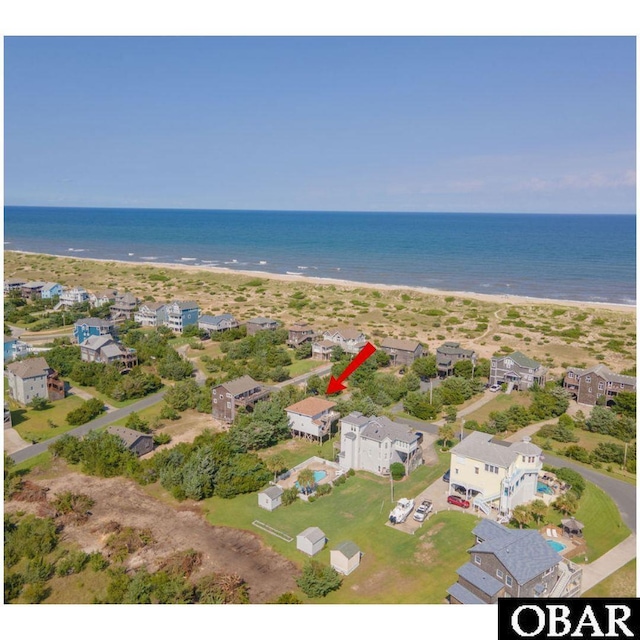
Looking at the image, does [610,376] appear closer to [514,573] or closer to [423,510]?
[423,510]

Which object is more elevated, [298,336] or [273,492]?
[298,336]

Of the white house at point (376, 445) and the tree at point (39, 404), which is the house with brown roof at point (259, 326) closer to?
the tree at point (39, 404)

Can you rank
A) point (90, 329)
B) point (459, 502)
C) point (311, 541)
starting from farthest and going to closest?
point (90, 329)
point (459, 502)
point (311, 541)

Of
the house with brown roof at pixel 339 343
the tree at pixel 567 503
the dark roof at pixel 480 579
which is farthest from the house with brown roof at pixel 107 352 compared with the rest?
the tree at pixel 567 503

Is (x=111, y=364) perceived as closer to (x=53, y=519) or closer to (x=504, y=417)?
(x=53, y=519)

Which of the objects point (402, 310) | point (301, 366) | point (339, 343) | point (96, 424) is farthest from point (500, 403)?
point (402, 310)

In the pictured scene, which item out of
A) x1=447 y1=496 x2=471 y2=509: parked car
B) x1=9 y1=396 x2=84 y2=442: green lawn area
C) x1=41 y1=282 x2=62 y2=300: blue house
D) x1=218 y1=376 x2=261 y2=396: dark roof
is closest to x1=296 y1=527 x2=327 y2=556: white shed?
x1=447 y1=496 x2=471 y2=509: parked car
